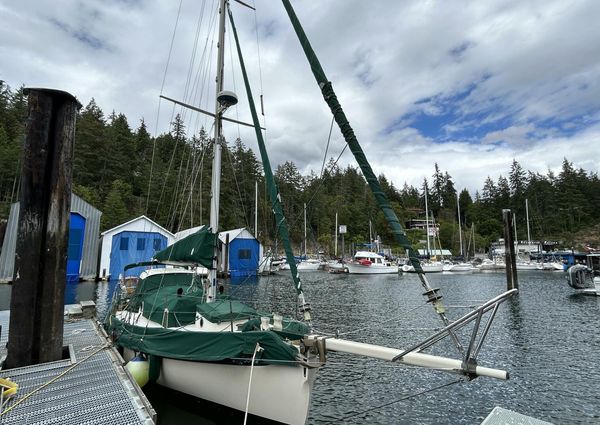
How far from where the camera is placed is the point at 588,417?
7078mm

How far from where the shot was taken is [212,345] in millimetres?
5898

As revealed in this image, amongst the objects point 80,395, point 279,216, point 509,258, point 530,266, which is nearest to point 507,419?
point 279,216

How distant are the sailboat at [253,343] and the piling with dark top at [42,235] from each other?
2053 mm

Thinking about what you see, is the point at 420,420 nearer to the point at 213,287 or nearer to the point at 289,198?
the point at 213,287

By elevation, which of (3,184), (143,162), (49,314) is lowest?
(49,314)

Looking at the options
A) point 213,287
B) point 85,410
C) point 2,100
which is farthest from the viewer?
point 2,100

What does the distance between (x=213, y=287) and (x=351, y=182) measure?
100 meters

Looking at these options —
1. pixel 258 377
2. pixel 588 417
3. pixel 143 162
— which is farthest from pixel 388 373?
pixel 143 162

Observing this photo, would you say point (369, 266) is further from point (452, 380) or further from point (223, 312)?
point (223, 312)

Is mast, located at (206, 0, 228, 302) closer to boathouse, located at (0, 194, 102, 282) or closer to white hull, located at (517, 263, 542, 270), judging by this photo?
boathouse, located at (0, 194, 102, 282)

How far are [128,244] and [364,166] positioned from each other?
35.3 metres

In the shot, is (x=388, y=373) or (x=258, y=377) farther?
(x=388, y=373)

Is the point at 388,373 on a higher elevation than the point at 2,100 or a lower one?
lower

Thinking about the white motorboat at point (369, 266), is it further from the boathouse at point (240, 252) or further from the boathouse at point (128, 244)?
the boathouse at point (128, 244)
